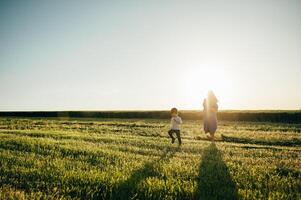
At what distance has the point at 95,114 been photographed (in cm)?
8719

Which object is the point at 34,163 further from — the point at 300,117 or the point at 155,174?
the point at 300,117

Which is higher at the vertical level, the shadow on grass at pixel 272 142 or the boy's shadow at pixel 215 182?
the boy's shadow at pixel 215 182

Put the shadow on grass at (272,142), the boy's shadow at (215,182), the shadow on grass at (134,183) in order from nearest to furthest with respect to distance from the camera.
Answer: the shadow on grass at (134,183), the boy's shadow at (215,182), the shadow on grass at (272,142)

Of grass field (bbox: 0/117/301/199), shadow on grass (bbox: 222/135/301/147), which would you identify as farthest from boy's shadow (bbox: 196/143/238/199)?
shadow on grass (bbox: 222/135/301/147)

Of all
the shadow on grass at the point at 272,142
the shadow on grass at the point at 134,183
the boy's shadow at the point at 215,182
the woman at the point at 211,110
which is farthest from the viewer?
the shadow on grass at the point at 272,142

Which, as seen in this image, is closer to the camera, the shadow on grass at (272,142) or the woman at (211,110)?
the woman at (211,110)

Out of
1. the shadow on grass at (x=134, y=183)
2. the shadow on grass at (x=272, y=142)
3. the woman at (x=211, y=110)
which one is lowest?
the shadow on grass at (x=272, y=142)

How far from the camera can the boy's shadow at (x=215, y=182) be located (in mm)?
7429

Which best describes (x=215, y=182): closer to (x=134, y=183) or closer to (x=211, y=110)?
(x=134, y=183)

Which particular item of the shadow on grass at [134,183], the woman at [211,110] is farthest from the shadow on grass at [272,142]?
the shadow on grass at [134,183]

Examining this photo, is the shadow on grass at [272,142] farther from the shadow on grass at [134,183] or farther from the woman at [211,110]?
the shadow on grass at [134,183]

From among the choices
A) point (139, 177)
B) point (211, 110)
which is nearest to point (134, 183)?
point (139, 177)

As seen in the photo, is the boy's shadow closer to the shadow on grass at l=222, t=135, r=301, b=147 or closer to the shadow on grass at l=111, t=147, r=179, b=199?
the shadow on grass at l=111, t=147, r=179, b=199

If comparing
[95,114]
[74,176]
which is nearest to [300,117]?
[95,114]
